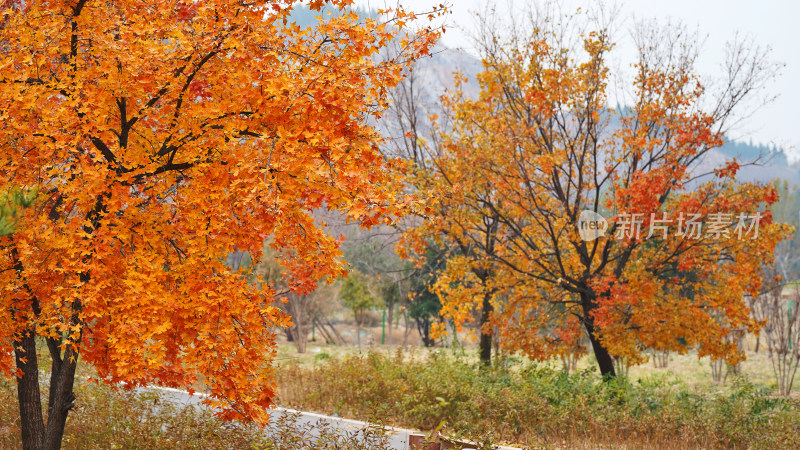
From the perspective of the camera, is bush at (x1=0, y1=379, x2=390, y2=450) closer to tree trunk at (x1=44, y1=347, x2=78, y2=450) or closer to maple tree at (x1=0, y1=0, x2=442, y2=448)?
tree trunk at (x1=44, y1=347, x2=78, y2=450)

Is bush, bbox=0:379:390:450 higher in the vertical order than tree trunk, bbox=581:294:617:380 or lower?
lower

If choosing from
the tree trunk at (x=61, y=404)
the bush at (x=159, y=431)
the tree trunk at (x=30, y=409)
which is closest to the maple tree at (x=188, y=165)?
the tree trunk at (x=61, y=404)

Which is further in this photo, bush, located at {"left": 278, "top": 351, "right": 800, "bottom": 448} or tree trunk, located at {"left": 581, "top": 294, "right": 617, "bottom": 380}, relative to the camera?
tree trunk, located at {"left": 581, "top": 294, "right": 617, "bottom": 380}

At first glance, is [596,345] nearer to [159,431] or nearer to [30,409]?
[159,431]

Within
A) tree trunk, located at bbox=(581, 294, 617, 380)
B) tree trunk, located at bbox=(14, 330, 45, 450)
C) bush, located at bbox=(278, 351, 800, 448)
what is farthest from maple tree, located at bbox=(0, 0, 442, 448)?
tree trunk, located at bbox=(581, 294, 617, 380)

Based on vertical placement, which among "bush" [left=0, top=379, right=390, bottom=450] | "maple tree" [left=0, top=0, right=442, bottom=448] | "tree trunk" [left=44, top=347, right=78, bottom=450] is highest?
→ "maple tree" [left=0, top=0, right=442, bottom=448]

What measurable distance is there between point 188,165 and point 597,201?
247 inches

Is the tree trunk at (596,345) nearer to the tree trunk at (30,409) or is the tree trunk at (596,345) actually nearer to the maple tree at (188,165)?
the maple tree at (188,165)

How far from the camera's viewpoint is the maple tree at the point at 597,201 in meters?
8.62

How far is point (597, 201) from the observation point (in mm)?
9562

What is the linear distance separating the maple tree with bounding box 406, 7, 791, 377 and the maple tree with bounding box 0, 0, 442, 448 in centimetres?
404

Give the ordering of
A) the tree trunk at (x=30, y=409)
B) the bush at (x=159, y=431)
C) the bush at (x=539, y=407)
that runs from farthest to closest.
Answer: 1. the bush at (x=539, y=407)
2. the tree trunk at (x=30, y=409)
3. the bush at (x=159, y=431)

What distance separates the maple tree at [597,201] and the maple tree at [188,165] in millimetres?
4036

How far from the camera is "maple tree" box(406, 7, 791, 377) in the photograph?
862 cm
